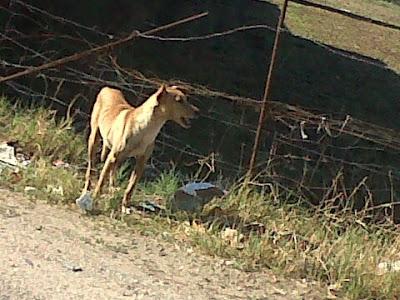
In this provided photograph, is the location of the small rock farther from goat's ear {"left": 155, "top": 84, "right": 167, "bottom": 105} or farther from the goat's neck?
goat's ear {"left": 155, "top": 84, "right": 167, "bottom": 105}

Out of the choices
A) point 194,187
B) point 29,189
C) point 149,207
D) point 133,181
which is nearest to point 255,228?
point 194,187

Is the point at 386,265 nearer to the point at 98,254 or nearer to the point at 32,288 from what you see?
the point at 98,254

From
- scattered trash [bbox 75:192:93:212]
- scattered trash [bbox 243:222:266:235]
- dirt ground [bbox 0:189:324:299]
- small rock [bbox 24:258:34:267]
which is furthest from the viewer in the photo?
scattered trash [bbox 243:222:266:235]

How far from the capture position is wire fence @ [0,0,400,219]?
8508mm

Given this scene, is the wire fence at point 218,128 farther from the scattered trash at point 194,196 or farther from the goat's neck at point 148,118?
the goat's neck at point 148,118

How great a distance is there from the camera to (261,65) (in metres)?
19.7

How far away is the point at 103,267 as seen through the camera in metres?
5.84

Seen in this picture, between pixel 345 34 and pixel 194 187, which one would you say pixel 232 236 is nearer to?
pixel 194 187

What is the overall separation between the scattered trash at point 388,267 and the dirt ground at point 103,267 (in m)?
0.45

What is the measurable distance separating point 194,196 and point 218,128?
19.9 feet

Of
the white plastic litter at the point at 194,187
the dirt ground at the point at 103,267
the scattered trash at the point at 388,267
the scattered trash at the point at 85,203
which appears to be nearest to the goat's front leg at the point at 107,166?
the scattered trash at the point at 85,203

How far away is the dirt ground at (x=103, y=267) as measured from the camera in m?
5.46

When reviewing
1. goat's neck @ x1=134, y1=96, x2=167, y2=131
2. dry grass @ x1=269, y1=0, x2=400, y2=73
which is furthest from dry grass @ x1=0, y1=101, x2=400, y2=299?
dry grass @ x1=269, y1=0, x2=400, y2=73

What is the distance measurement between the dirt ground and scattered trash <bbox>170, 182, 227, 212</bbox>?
0.76 m
